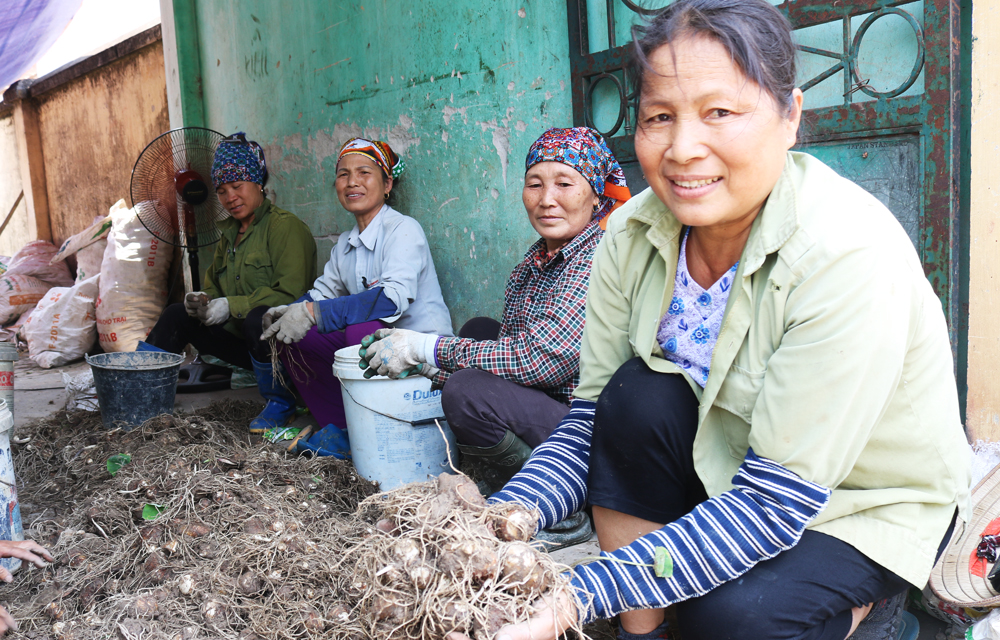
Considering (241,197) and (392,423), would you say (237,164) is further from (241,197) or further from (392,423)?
(392,423)

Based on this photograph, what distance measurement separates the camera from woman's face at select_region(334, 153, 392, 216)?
3504 millimetres

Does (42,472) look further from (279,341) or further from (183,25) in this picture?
(183,25)

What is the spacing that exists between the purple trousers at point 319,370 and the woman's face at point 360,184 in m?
0.66

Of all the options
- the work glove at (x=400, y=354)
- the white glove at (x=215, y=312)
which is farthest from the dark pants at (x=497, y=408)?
the white glove at (x=215, y=312)

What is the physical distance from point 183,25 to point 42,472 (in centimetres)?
367

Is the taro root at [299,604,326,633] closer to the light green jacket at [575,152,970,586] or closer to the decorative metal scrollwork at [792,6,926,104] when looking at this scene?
the light green jacket at [575,152,970,586]

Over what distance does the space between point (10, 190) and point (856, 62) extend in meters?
10.8

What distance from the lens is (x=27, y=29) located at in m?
3.80

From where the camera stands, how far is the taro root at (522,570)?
3.86 feet

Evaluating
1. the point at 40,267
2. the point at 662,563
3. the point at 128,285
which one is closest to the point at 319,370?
the point at 662,563

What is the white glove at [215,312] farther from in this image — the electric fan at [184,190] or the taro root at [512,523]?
the taro root at [512,523]

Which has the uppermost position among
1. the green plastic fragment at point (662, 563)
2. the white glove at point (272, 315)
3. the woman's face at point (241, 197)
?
the woman's face at point (241, 197)

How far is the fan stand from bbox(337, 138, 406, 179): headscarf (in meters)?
1.61

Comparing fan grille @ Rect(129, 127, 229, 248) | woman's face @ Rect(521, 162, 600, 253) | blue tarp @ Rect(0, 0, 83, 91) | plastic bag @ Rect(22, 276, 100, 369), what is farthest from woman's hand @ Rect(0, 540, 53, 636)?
plastic bag @ Rect(22, 276, 100, 369)
